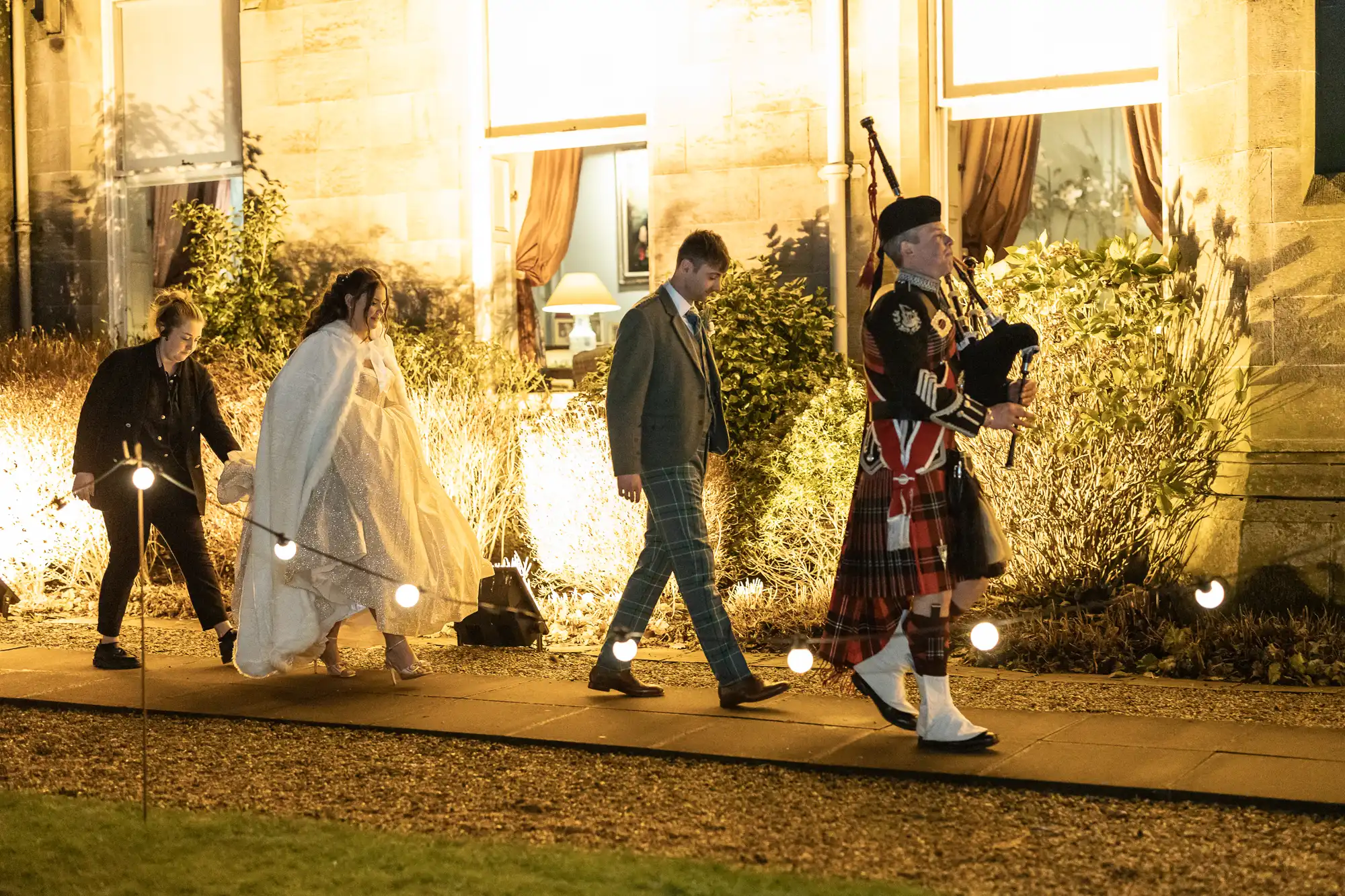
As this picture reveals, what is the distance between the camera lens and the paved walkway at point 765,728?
5.24 meters

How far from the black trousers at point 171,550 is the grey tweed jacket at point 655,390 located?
2.53 metres

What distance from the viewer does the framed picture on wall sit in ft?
39.2

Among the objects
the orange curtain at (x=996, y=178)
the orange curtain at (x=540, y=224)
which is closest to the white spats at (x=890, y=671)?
the orange curtain at (x=996, y=178)

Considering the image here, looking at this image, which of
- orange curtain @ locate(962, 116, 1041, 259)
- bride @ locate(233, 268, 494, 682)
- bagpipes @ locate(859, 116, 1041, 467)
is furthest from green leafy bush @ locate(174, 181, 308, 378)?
bagpipes @ locate(859, 116, 1041, 467)

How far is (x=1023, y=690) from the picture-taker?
6910 mm

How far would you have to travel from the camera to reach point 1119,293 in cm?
829

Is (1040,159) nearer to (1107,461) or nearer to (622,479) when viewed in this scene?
(1107,461)

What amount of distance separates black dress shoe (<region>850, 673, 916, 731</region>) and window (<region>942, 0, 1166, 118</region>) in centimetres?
495

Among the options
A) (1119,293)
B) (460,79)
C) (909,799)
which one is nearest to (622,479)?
(909,799)

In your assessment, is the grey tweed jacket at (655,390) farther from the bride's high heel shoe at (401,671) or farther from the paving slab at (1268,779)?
the paving slab at (1268,779)

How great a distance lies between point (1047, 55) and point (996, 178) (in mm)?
1039

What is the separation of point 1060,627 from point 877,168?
3.60m

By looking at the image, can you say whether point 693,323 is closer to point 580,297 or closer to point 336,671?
point 336,671

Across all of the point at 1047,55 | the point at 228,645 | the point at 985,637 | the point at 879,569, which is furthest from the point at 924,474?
the point at 1047,55
